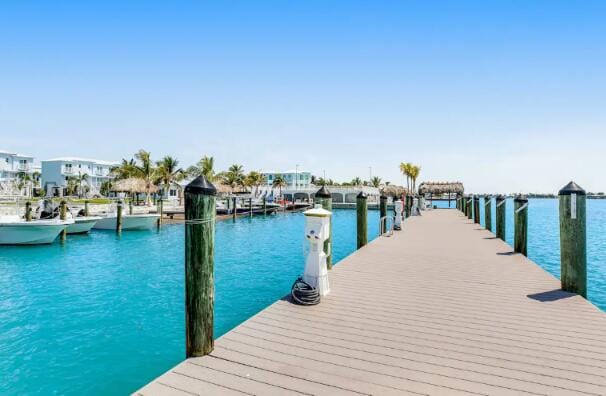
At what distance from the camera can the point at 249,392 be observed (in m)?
3.00

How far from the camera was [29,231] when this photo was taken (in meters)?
19.0

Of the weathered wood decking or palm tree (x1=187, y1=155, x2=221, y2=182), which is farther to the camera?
palm tree (x1=187, y1=155, x2=221, y2=182)

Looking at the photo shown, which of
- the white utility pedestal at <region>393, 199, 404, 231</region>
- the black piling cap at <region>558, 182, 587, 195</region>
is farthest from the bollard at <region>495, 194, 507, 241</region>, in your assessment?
the black piling cap at <region>558, 182, 587, 195</region>

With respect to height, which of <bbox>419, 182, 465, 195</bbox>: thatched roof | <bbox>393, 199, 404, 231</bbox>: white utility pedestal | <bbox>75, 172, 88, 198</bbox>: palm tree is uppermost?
<bbox>75, 172, 88, 198</bbox>: palm tree

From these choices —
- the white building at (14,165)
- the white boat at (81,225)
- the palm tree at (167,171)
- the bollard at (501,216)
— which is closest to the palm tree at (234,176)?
the palm tree at (167,171)

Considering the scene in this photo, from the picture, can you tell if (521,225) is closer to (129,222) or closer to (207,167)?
(129,222)

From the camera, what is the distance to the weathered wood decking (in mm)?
3117

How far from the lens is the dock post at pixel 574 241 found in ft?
19.3

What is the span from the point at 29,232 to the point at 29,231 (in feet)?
0.19

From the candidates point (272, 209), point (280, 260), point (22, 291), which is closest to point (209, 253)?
point (22, 291)

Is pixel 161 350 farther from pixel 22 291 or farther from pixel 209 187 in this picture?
pixel 22 291

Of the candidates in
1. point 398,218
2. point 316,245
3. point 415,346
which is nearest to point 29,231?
point 398,218

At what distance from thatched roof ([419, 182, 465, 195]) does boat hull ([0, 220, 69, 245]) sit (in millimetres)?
42112

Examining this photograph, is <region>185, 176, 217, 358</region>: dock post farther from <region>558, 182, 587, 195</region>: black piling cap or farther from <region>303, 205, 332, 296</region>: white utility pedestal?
<region>558, 182, 587, 195</region>: black piling cap
